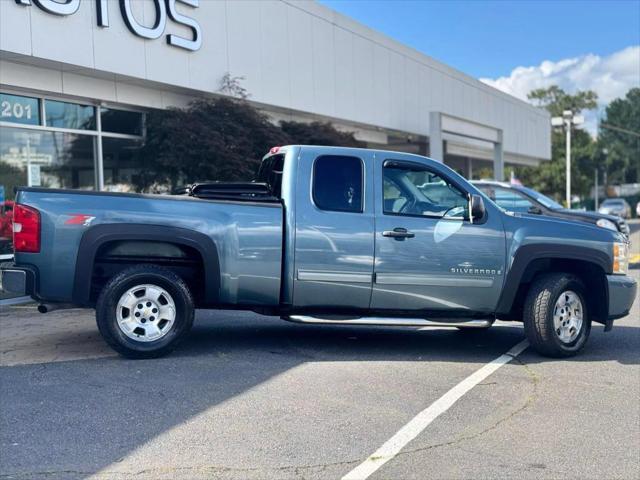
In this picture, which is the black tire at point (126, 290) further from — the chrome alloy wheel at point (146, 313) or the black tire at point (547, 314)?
the black tire at point (547, 314)

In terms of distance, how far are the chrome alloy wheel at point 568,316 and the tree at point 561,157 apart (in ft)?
197

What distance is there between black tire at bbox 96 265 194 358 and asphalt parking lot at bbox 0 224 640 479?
0.19 metres

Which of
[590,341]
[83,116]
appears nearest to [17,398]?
[590,341]

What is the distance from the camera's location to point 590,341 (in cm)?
814

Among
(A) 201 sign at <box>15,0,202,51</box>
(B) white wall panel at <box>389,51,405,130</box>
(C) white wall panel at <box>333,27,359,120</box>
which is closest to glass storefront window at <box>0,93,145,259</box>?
(A) 201 sign at <box>15,0,202,51</box>

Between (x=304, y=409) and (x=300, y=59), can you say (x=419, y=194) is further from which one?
(x=300, y=59)

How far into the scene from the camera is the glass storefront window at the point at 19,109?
39.2ft

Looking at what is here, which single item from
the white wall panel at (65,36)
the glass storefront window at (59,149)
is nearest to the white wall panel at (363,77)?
the glass storefront window at (59,149)

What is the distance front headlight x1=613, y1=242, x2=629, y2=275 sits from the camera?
23.8 feet

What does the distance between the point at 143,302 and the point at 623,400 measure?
14.0ft

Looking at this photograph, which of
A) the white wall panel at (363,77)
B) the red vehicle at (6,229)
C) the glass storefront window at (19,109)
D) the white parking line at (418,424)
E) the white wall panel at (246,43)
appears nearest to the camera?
the white parking line at (418,424)

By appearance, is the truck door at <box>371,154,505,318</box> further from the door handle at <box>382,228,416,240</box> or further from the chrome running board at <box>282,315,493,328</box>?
the chrome running board at <box>282,315,493,328</box>

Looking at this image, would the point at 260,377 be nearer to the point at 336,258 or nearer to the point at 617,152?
the point at 336,258

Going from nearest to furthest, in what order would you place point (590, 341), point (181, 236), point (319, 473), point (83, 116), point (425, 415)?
point (319, 473), point (425, 415), point (181, 236), point (590, 341), point (83, 116)
